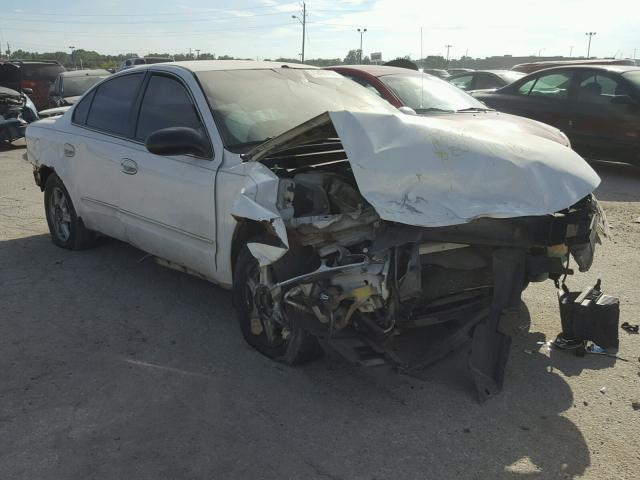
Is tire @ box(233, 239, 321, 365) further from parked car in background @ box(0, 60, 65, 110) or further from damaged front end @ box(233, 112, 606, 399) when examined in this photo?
parked car in background @ box(0, 60, 65, 110)

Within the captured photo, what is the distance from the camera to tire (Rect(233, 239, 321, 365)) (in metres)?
3.69

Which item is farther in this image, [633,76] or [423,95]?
[633,76]

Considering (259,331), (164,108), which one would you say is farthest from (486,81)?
(259,331)

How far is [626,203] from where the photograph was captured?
7.92 m

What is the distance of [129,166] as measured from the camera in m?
4.79

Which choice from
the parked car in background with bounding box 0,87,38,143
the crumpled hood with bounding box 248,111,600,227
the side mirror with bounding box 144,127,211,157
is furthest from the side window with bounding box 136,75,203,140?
the parked car in background with bounding box 0,87,38,143

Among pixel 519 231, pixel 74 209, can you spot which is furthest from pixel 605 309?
pixel 74 209

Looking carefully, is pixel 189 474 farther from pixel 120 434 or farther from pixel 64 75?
pixel 64 75

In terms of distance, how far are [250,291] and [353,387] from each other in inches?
34.0

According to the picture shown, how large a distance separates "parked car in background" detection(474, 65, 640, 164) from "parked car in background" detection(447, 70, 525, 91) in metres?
3.24

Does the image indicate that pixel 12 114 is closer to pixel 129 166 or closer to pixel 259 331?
pixel 129 166

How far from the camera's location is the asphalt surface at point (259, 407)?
290cm

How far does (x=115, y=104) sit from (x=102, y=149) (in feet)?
1.44

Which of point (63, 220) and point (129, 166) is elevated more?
point (129, 166)
